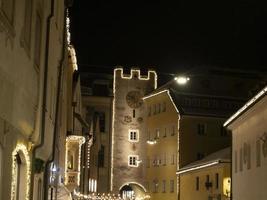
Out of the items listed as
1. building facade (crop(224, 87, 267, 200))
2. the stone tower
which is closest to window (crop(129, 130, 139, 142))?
the stone tower

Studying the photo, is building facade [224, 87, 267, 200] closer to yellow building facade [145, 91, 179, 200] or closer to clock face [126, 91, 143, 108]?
yellow building facade [145, 91, 179, 200]

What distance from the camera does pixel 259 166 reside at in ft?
95.6

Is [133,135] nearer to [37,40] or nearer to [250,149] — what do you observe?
[250,149]

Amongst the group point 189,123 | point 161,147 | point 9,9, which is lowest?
point 9,9

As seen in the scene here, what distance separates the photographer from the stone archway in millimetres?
72088

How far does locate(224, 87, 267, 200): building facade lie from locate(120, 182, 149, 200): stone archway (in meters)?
34.8

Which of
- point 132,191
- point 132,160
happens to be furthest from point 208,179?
point 132,191

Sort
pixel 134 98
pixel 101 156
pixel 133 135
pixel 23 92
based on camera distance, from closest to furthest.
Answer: pixel 23 92 < pixel 133 135 < pixel 101 156 < pixel 134 98

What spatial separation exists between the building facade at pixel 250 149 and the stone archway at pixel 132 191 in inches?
1371

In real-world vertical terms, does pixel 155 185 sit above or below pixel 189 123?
below

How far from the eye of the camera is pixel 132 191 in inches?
2997

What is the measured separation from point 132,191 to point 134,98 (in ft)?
35.5

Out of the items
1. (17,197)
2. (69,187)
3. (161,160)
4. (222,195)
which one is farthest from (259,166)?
(161,160)

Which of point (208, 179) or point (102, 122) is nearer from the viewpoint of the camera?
point (208, 179)
